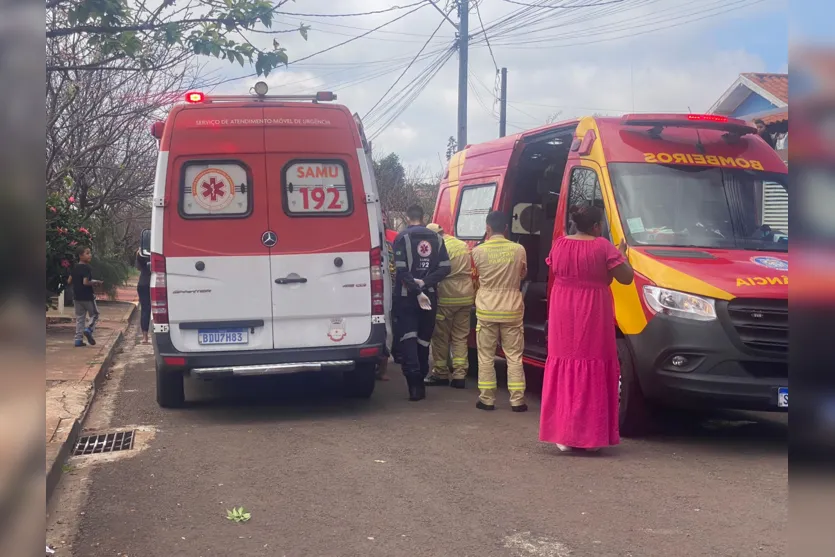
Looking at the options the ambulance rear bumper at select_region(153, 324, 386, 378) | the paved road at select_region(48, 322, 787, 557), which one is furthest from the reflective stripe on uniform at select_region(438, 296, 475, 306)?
the ambulance rear bumper at select_region(153, 324, 386, 378)

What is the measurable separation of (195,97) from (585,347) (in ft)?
13.4

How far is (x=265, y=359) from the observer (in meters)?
7.39

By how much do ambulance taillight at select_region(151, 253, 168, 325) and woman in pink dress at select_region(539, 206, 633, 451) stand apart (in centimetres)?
331

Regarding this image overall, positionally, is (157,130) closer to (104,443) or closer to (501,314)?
(104,443)

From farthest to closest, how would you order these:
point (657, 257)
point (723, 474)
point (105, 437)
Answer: point (105, 437) → point (657, 257) → point (723, 474)

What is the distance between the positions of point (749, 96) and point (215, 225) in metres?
17.3

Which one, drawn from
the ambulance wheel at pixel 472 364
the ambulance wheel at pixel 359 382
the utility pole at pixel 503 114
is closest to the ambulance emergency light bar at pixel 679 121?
the ambulance wheel at pixel 359 382

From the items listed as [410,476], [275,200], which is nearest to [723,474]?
[410,476]

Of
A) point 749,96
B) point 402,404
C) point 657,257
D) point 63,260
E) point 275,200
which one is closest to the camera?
point 657,257

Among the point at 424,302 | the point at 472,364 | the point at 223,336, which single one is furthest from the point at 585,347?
the point at 472,364

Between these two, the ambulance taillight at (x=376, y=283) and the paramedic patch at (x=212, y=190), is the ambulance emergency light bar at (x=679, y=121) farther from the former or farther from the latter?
the paramedic patch at (x=212, y=190)

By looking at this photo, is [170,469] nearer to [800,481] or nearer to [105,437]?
[105,437]

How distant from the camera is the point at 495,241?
26.2 ft

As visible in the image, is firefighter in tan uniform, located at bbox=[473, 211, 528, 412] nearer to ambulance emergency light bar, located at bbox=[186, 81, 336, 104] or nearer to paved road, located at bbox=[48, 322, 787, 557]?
paved road, located at bbox=[48, 322, 787, 557]
